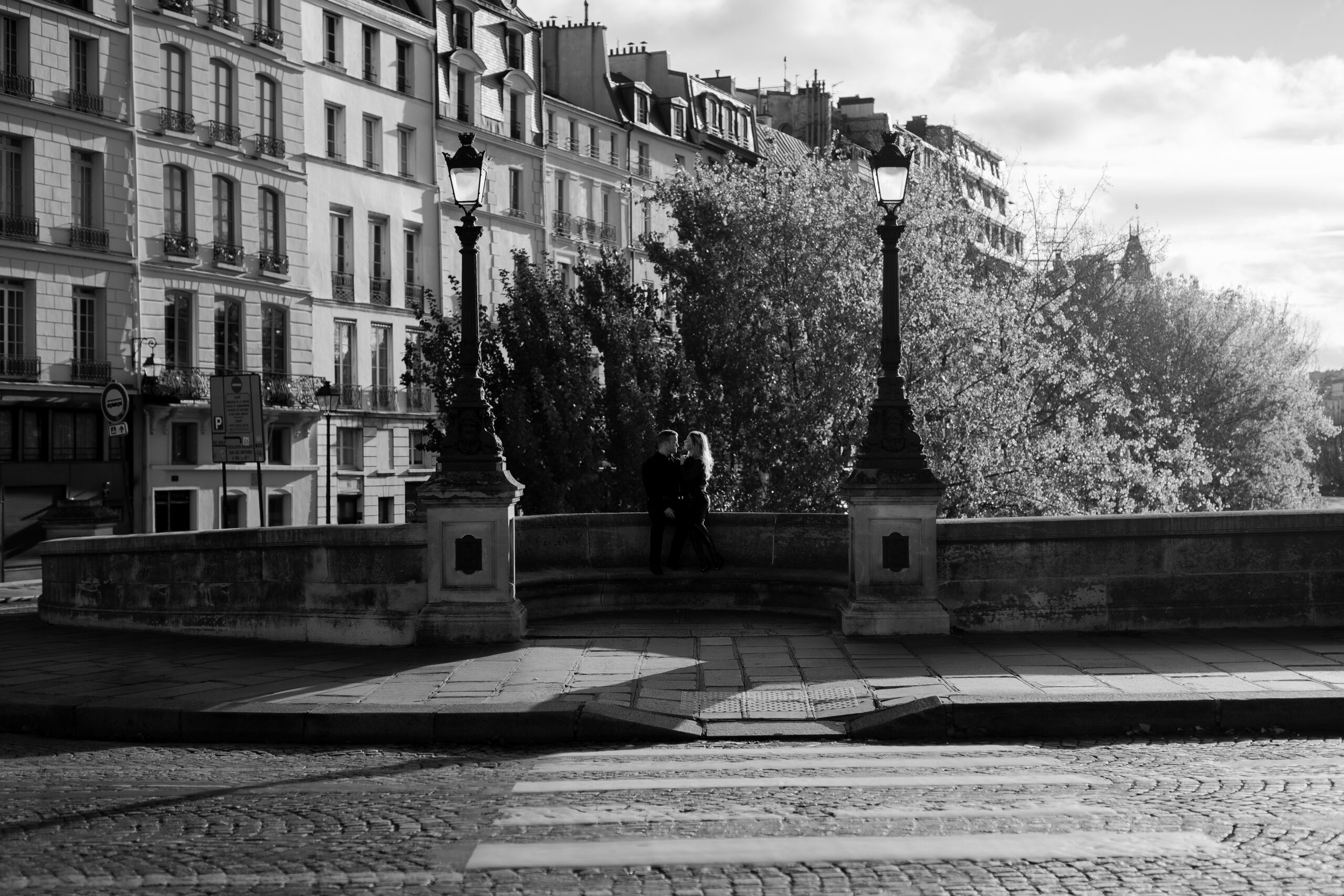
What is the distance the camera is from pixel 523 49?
194 ft

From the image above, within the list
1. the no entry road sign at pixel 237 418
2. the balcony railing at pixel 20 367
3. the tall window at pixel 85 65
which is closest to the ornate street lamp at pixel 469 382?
the no entry road sign at pixel 237 418

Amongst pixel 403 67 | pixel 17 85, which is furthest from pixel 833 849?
pixel 403 67

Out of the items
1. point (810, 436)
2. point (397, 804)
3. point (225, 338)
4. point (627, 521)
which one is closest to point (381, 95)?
point (225, 338)

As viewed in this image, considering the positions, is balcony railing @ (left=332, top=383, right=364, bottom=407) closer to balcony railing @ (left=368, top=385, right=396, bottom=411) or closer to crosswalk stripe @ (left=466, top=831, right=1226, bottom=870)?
balcony railing @ (left=368, top=385, right=396, bottom=411)

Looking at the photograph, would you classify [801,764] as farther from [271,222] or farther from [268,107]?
[268,107]

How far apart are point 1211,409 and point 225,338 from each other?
32741 millimetres

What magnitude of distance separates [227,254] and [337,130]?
7972mm

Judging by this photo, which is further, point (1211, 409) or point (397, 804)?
point (1211, 409)

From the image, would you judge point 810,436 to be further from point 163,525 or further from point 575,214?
point 575,214

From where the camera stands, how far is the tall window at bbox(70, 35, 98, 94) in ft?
134

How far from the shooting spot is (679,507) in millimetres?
14297

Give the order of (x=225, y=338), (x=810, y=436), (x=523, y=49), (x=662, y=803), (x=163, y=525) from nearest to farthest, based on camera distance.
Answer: (x=662, y=803), (x=810, y=436), (x=163, y=525), (x=225, y=338), (x=523, y=49)

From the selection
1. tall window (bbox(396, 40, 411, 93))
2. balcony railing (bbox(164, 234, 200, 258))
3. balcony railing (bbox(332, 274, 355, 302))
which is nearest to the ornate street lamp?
balcony railing (bbox(164, 234, 200, 258))

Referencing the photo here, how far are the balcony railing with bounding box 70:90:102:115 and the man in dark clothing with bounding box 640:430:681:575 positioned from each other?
31906mm
